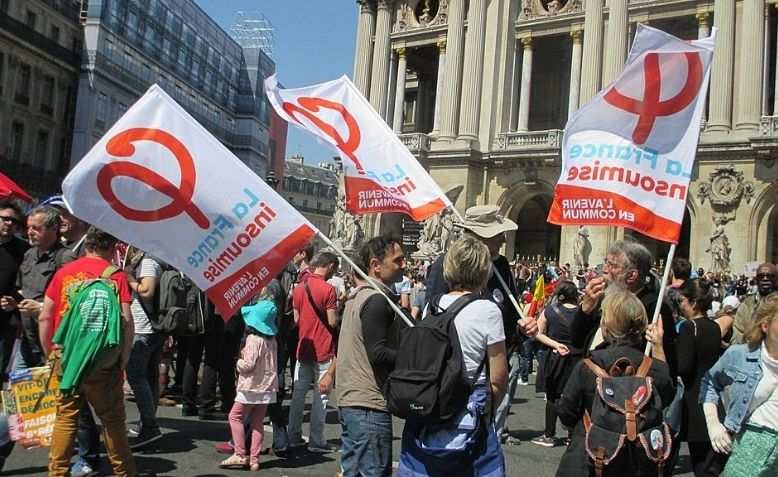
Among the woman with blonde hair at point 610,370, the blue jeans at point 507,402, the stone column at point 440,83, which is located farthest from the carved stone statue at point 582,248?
the woman with blonde hair at point 610,370

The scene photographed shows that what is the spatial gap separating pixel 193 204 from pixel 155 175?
0.30 m

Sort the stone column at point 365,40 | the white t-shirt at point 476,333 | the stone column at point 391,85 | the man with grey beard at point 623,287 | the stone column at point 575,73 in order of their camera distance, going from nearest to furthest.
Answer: the white t-shirt at point 476,333 < the man with grey beard at point 623,287 < the stone column at point 575,73 < the stone column at point 391,85 < the stone column at point 365,40

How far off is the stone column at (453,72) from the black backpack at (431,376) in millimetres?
28981

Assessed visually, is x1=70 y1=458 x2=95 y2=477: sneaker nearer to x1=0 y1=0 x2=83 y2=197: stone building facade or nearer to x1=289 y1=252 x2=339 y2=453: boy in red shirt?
x1=289 y1=252 x2=339 y2=453: boy in red shirt

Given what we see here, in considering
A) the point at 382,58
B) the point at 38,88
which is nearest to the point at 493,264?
the point at 382,58

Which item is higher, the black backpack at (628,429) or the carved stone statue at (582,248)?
the carved stone statue at (582,248)

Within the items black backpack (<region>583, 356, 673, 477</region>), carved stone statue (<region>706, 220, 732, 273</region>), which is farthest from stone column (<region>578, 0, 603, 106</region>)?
black backpack (<region>583, 356, 673, 477</region>)

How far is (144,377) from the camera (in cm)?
675

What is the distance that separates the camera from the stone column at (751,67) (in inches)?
1019

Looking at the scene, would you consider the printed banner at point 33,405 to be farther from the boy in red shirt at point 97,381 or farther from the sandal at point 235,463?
the sandal at point 235,463

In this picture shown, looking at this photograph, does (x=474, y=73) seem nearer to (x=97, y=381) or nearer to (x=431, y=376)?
(x=97, y=381)

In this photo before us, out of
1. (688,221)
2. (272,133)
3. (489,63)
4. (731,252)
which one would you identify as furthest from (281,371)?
(272,133)

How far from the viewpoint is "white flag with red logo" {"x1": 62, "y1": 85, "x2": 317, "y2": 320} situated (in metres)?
5.02

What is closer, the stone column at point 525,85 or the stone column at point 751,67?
the stone column at point 751,67
